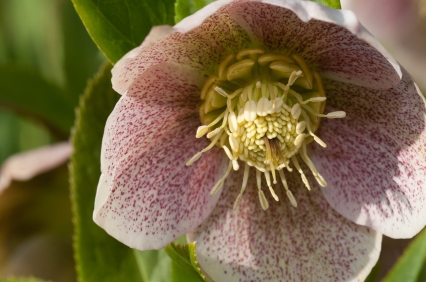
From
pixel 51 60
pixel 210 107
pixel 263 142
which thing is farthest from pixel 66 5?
pixel 263 142

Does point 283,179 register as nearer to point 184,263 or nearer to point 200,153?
point 200,153

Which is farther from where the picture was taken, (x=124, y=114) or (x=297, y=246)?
(x=297, y=246)

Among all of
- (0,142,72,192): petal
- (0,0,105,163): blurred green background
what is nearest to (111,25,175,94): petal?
(0,142,72,192): petal

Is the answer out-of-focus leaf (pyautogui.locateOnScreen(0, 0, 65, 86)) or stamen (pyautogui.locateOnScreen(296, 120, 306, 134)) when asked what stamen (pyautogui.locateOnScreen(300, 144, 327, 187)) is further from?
out-of-focus leaf (pyautogui.locateOnScreen(0, 0, 65, 86))

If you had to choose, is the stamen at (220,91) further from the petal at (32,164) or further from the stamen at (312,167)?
the petal at (32,164)

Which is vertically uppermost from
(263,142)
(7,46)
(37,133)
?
(263,142)

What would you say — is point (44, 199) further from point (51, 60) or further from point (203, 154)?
point (51, 60)
